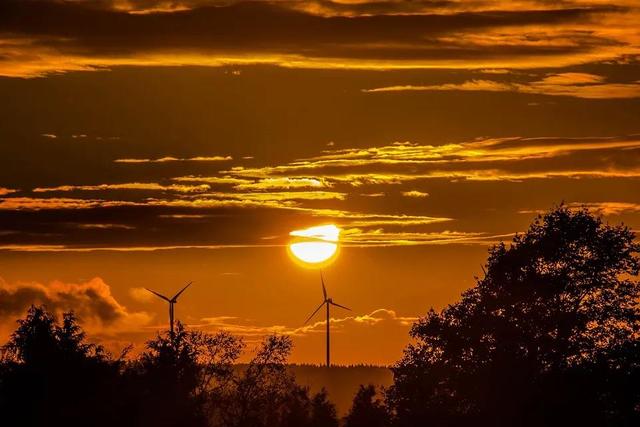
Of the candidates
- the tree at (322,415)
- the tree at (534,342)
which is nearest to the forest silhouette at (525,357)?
the tree at (534,342)

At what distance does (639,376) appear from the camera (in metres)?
110

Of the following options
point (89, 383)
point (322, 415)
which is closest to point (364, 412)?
point (322, 415)

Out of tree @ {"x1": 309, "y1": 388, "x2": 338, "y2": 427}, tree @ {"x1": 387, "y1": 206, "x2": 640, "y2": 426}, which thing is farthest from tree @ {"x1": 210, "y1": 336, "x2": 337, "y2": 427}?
tree @ {"x1": 387, "y1": 206, "x2": 640, "y2": 426}

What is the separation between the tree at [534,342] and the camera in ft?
364

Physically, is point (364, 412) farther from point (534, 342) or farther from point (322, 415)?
point (534, 342)

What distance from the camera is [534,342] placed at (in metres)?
114

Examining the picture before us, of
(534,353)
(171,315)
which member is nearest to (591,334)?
(534,353)

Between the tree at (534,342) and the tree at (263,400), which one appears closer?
the tree at (534,342)

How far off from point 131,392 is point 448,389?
32248 mm

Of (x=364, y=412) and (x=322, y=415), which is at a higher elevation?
(x=364, y=412)

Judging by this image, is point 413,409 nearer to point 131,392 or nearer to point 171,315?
point 131,392

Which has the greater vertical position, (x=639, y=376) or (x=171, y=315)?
(x=171, y=315)

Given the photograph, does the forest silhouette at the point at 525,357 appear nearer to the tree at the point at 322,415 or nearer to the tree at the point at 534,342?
the tree at the point at 534,342

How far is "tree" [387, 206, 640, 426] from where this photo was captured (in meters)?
111
